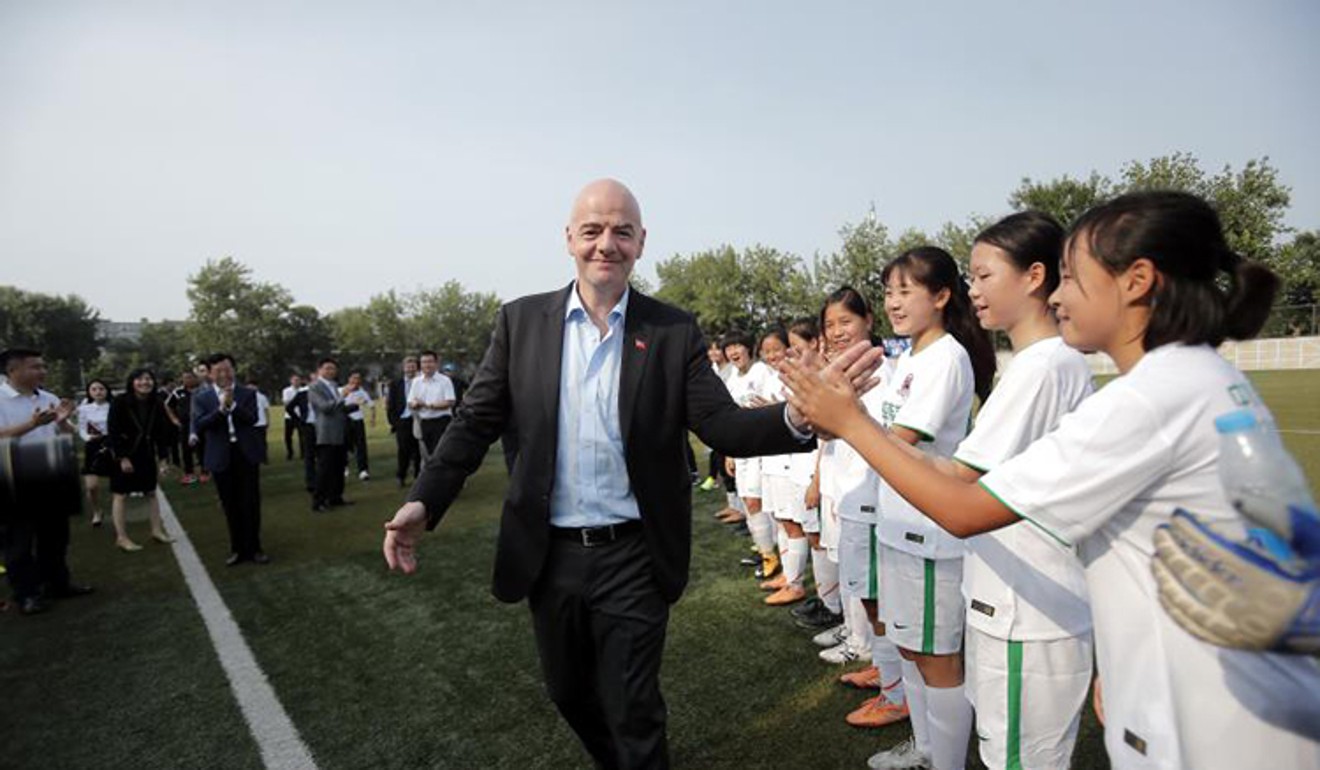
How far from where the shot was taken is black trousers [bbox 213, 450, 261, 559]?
712cm

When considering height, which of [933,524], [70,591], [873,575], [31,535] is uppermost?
[933,524]

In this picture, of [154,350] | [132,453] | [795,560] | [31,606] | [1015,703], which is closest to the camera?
[1015,703]

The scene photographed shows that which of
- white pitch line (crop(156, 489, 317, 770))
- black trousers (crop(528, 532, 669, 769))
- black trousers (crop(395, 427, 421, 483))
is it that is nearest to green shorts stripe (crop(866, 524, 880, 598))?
black trousers (crop(528, 532, 669, 769))

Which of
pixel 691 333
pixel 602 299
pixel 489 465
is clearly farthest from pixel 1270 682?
pixel 489 465

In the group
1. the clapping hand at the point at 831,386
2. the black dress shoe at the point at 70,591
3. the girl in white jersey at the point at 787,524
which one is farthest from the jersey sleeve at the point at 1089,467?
the black dress shoe at the point at 70,591

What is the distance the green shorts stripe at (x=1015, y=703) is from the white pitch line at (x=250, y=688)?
3217mm

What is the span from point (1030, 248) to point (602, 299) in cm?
157

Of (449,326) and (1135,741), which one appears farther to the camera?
(449,326)

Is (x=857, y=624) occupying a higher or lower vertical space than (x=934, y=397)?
lower

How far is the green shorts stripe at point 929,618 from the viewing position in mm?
2783

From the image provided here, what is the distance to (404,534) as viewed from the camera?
2.50 meters

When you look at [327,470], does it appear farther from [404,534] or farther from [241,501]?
[404,534]

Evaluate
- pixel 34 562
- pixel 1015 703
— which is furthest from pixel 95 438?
pixel 1015 703

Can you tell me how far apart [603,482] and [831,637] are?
2830mm
